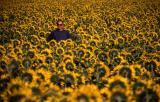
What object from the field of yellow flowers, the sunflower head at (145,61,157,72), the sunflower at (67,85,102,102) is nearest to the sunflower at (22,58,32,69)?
the field of yellow flowers

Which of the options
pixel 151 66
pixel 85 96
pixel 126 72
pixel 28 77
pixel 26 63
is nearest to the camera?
pixel 85 96

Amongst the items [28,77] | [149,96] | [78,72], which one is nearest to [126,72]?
[149,96]

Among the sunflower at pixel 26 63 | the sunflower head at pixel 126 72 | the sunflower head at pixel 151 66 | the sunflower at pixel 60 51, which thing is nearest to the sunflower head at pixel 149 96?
the sunflower head at pixel 126 72

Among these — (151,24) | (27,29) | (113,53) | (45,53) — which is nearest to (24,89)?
(45,53)

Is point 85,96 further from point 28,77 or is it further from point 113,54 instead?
point 113,54

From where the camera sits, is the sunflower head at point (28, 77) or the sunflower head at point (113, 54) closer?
the sunflower head at point (28, 77)

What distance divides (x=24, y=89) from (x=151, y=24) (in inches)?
629

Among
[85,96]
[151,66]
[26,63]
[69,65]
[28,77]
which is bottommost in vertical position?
[151,66]

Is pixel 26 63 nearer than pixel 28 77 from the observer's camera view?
No

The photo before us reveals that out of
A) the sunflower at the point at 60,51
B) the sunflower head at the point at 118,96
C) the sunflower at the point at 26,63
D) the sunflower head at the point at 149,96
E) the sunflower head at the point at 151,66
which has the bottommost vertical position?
the sunflower head at the point at 151,66

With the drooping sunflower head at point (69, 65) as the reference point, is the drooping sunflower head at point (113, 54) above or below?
below

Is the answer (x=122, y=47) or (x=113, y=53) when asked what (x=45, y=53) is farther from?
(x=122, y=47)

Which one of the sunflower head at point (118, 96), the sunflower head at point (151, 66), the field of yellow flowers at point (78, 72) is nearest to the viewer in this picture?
the sunflower head at point (118, 96)

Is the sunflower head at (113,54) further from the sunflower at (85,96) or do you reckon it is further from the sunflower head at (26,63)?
the sunflower at (85,96)
